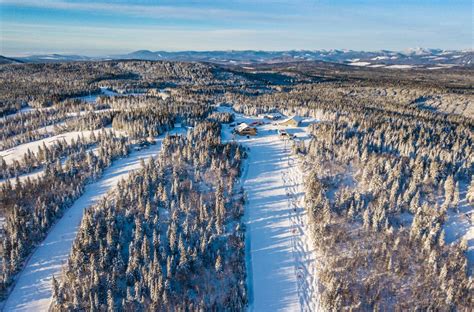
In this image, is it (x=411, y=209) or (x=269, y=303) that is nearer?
(x=269, y=303)

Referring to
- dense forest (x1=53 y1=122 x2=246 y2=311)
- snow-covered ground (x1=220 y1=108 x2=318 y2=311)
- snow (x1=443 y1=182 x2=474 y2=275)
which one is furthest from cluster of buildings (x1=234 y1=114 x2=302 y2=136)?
snow (x1=443 y1=182 x2=474 y2=275)

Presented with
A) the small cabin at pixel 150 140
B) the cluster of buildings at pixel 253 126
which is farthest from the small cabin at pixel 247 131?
the small cabin at pixel 150 140

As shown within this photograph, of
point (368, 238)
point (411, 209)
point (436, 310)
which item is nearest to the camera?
point (436, 310)

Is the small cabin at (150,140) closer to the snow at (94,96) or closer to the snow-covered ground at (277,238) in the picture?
the snow-covered ground at (277,238)

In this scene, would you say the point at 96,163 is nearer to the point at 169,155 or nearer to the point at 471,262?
the point at 169,155

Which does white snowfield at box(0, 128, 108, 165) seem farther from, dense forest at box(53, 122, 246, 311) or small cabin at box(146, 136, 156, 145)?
dense forest at box(53, 122, 246, 311)

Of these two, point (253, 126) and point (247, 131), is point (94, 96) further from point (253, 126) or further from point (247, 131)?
point (247, 131)

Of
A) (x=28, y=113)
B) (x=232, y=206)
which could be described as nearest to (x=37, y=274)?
(x=232, y=206)
